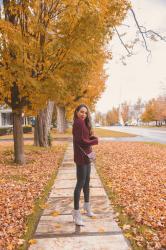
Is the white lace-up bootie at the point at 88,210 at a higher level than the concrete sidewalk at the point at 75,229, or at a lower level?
higher

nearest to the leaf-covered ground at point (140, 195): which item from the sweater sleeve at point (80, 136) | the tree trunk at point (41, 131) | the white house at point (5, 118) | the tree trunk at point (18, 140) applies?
the sweater sleeve at point (80, 136)

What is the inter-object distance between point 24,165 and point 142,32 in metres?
7.07

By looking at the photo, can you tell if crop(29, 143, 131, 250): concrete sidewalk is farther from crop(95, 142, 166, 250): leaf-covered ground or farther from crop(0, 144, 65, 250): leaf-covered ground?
crop(0, 144, 65, 250): leaf-covered ground

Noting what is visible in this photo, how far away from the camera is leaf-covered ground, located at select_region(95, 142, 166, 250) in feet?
16.5

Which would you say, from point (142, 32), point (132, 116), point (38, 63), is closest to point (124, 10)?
point (142, 32)

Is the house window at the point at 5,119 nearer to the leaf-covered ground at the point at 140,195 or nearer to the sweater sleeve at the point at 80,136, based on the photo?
the leaf-covered ground at the point at 140,195

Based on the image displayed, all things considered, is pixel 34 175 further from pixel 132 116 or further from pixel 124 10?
pixel 132 116

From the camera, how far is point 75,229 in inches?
202

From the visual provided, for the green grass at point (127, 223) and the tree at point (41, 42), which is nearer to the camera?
the green grass at point (127, 223)

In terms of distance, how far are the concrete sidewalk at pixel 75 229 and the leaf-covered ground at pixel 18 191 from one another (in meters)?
0.37

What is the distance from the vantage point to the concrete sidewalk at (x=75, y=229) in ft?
14.8

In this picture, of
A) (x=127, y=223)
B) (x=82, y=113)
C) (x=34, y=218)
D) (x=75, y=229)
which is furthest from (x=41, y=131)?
(x=75, y=229)

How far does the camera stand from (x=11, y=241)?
4.88m

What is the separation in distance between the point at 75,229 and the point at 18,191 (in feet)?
10.6
